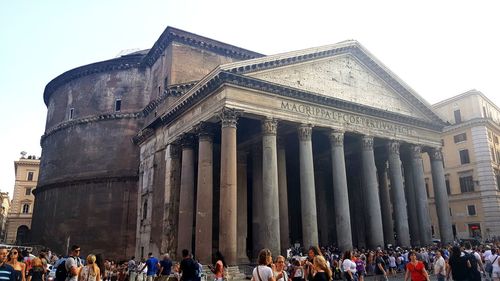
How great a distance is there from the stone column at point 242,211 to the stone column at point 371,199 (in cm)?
600

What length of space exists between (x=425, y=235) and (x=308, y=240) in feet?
27.3

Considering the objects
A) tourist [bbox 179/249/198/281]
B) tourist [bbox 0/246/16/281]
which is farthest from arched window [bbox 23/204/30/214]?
tourist [bbox 0/246/16/281]

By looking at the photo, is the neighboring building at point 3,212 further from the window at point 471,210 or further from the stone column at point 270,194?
the window at point 471,210

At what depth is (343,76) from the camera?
1970 centimetres

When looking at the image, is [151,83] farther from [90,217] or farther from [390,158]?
[390,158]

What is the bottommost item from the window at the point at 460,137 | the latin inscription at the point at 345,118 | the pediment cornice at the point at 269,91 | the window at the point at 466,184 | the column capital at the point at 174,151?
the window at the point at 466,184

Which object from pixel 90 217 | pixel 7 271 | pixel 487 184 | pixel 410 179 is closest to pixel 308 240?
pixel 410 179

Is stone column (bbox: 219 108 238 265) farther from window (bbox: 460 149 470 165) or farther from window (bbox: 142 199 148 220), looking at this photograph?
window (bbox: 460 149 470 165)

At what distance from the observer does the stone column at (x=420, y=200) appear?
20578 millimetres

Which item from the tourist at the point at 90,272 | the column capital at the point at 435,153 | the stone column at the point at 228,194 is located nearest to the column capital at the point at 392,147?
the column capital at the point at 435,153

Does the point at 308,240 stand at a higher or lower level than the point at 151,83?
lower

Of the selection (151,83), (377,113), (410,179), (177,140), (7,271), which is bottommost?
(7,271)

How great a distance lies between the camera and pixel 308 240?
52.2 feet

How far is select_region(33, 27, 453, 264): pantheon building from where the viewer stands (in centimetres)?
1611
